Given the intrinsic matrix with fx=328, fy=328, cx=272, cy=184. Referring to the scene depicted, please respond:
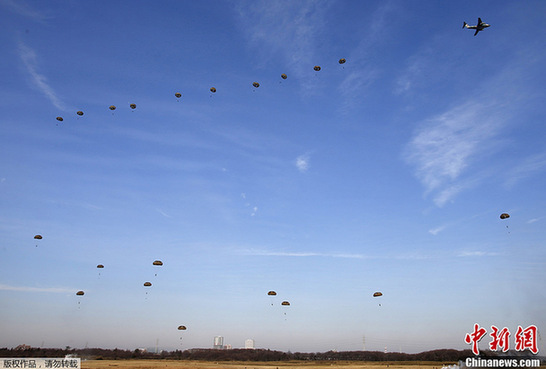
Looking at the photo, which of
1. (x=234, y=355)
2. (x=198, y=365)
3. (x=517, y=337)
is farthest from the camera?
(x=234, y=355)

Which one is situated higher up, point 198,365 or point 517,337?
point 517,337

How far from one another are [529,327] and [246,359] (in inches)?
6009

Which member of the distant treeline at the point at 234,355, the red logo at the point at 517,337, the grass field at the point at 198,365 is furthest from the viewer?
the distant treeline at the point at 234,355

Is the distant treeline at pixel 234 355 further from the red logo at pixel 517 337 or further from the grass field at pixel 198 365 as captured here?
the red logo at pixel 517 337

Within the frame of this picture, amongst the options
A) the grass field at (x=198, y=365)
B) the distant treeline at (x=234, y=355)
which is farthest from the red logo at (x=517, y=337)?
the distant treeline at (x=234, y=355)

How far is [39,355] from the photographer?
499 ft

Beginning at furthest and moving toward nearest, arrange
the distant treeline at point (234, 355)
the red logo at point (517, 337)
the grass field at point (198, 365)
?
the distant treeline at point (234, 355)
the grass field at point (198, 365)
the red logo at point (517, 337)

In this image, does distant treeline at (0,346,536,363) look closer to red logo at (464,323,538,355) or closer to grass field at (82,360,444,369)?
grass field at (82,360,444,369)

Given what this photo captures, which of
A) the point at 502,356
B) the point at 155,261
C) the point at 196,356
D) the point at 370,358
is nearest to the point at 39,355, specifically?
the point at 196,356

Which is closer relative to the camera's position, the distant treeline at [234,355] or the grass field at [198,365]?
the grass field at [198,365]

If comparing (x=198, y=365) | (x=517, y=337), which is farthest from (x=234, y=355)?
(x=517, y=337)

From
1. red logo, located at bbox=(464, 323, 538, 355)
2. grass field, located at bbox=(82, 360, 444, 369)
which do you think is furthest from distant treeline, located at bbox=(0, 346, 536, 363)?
red logo, located at bbox=(464, 323, 538, 355)

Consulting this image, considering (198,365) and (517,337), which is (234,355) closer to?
(198,365)

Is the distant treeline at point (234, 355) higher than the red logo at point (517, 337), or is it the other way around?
the red logo at point (517, 337)
